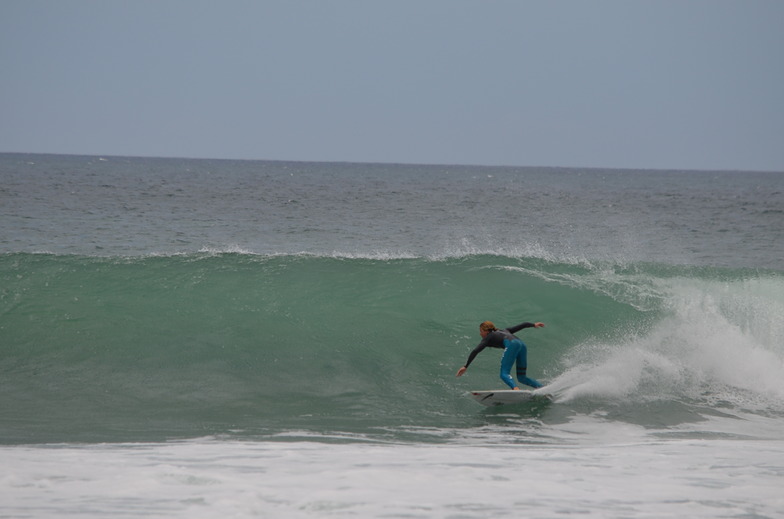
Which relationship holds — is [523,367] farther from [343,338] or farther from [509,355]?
[343,338]

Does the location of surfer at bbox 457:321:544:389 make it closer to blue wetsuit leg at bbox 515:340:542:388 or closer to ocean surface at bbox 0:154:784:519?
blue wetsuit leg at bbox 515:340:542:388

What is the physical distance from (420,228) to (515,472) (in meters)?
25.5

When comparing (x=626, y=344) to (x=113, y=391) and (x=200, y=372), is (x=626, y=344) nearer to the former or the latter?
(x=200, y=372)

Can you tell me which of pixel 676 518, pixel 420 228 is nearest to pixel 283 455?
pixel 676 518

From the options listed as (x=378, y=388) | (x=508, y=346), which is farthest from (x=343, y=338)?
(x=508, y=346)

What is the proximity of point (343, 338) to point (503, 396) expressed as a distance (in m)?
3.49

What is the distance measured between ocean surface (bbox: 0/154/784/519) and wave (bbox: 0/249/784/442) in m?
0.05

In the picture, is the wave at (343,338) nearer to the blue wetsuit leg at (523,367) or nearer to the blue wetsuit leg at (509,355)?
the blue wetsuit leg at (523,367)

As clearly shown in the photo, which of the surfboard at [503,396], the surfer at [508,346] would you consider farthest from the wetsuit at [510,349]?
the surfboard at [503,396]

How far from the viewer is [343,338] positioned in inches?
461

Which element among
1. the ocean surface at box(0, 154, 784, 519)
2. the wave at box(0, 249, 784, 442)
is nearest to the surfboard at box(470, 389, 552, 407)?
the ocean surface at box(0, 154, 784, 519)

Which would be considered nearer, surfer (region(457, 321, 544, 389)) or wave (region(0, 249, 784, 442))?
wave (region(0, 249, 784, 442))

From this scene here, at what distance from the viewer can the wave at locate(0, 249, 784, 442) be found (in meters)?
9.06

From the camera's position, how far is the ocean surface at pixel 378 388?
5.43m
